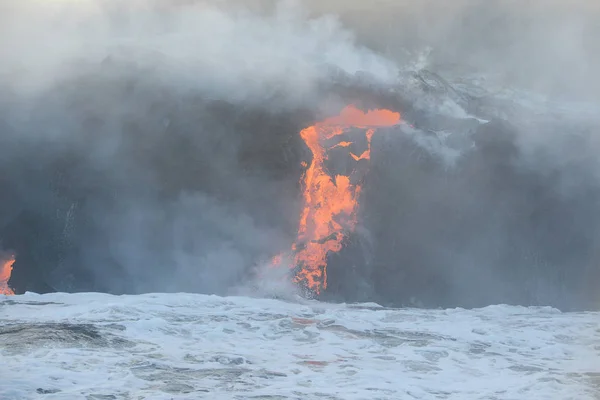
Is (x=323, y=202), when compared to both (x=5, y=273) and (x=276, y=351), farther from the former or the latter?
(x=5, y=273)

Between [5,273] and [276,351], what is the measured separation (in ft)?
66.3

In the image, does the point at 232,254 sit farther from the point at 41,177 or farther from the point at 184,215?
the point at 41,177

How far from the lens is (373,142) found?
37.7 metres

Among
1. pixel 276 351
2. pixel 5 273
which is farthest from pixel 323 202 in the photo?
pixel 5 273

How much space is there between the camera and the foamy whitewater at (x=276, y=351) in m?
16.8

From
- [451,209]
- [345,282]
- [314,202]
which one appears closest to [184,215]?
[314,202]

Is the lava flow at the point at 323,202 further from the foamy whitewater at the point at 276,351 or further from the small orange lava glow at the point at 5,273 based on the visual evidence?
the small orange lava glow at the point at 5,273

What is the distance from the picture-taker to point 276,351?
71.2 feet

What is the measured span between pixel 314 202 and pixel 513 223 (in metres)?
11.3

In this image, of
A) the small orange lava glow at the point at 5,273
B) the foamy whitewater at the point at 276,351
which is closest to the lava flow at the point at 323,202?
the foamy whitewater at the point at 276,351

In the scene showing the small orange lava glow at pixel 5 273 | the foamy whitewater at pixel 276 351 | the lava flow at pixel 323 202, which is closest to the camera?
the foamy whitewater at pixel 276 351

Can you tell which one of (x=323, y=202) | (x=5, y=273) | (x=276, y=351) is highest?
(x=323, y=202)

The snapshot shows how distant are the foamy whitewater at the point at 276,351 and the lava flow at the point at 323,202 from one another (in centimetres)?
335

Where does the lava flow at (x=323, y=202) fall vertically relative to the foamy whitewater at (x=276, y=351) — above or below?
above
